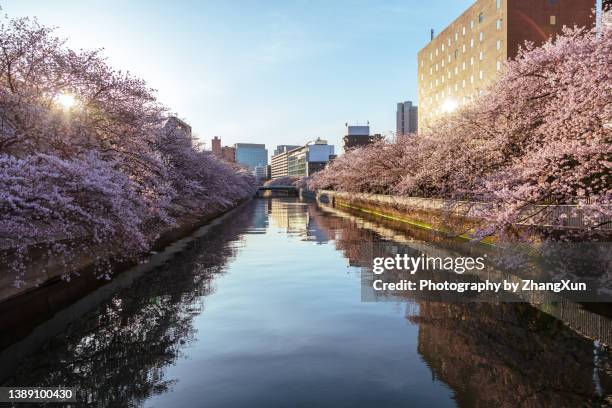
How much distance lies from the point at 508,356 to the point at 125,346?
985 centimetres

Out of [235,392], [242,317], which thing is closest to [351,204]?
[242,317]

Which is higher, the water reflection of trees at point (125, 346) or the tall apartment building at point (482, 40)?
the tall apartment building at point (482, 40)

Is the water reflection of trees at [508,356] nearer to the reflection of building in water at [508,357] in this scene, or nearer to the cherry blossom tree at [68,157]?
the reflection of building in water at [508,357]

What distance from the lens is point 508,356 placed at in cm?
1211

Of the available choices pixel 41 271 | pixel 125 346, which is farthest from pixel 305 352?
pixel 41 271

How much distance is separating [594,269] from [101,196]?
55.8 ft

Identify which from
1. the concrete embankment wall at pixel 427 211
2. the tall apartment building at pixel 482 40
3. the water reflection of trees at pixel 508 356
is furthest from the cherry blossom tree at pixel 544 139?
the tall apartment building at pixel 482 40

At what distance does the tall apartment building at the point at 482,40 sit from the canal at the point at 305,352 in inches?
1851

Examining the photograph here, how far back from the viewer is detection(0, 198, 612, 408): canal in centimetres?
998

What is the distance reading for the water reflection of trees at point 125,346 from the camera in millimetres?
10680

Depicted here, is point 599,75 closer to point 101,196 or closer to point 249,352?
point 249,352

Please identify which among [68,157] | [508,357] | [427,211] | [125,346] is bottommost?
[125,346]

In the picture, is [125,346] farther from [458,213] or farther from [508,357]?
[458,213]

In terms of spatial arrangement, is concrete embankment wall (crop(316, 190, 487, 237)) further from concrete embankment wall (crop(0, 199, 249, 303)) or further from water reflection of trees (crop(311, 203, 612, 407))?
concrete embankment wall (crop(0, 199, 249, 303))
